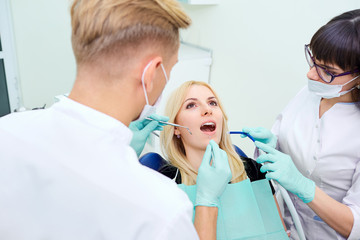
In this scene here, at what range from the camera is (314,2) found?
175cm

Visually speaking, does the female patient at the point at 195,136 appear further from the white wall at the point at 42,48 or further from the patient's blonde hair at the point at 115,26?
the white wall at the point at 42,48

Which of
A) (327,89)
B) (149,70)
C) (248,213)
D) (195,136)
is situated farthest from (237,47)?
(149,70)

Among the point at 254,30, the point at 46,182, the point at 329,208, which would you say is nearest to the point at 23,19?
the point at 254,30

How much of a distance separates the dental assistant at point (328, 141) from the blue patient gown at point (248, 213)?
0.13m

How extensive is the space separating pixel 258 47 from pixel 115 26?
5.47 ft

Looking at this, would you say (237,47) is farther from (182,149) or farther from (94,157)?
(94,157)

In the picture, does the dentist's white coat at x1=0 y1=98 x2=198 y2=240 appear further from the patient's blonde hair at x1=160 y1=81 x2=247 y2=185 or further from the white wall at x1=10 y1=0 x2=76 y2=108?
the white wall at x1=10 y1=0 x2=76 y2=108

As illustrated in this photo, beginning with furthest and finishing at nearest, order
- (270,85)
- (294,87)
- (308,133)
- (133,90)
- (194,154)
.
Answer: (270,85) < (294,87) < (194,154) < (308,133) < (133,90)

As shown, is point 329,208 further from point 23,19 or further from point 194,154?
point 23,19

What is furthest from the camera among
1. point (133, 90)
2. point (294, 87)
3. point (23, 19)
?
point (23, 19)

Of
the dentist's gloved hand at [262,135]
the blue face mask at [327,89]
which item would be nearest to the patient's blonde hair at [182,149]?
the dentist's gloved hand at [262,135]

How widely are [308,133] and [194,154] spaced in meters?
0.52

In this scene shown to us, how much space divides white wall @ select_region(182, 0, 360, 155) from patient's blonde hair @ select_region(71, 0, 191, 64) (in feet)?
4.50

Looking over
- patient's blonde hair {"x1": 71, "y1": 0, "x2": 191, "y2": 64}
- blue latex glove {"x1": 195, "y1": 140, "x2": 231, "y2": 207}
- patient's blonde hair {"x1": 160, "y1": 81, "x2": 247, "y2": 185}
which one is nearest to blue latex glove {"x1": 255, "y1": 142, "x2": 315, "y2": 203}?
blue latex glove {"x1": 195, "y1": 140, "x2": 231, "y2": 207}
